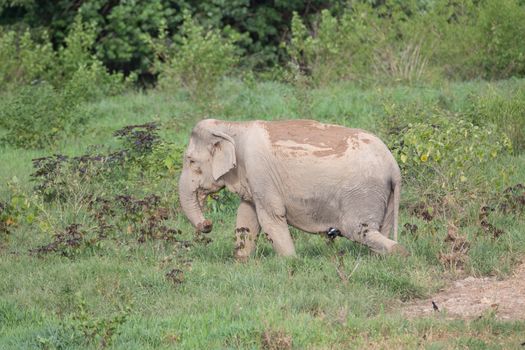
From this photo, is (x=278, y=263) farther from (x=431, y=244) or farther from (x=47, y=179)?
(x=47, y=179)

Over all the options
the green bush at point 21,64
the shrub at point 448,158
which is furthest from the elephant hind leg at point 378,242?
the green bush at point 21,64

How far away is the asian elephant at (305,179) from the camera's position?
10.0m

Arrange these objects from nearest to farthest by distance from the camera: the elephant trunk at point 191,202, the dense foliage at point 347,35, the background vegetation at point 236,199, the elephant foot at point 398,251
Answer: the background vegetation at point 236,199, the elephant foot at point 398,251, the elephant trunk at point 191,202, the dense foliage at point 347,35

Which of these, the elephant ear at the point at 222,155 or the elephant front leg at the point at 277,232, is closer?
the elephant front leg at the point at 277,232

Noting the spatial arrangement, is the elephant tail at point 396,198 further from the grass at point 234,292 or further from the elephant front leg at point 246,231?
the elephant front leg at point 246,231

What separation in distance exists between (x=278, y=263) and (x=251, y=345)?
2.06 metres

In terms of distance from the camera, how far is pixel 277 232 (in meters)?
10.2

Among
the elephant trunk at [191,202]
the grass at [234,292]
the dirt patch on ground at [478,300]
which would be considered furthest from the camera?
the elephant trunk at [191,202]

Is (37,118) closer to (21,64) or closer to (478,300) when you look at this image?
(21,64)

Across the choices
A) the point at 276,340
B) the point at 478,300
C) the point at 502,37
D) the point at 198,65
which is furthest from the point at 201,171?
the point at 502,37

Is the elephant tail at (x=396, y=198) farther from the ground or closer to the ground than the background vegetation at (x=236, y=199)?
farther from the ground

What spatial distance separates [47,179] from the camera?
1197cm

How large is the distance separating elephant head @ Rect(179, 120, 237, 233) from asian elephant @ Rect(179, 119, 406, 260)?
1cm

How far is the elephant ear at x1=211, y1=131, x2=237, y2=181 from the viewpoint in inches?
412
